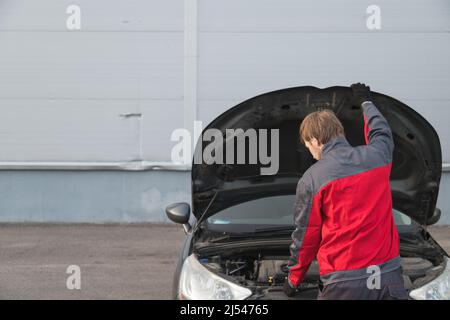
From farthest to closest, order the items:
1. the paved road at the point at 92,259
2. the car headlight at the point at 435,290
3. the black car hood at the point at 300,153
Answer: the paved road at the point at 92,259
the black car hood at the point at 300,153
the car headlight at the point at 435,290

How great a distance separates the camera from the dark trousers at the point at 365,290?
3.44m

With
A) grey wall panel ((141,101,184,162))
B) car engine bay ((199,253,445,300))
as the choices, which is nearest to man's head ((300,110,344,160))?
car engine bay ((199,253,445,300))

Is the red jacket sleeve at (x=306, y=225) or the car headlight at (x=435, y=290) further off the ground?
the red jacket sleeve at (x=306, y=225)

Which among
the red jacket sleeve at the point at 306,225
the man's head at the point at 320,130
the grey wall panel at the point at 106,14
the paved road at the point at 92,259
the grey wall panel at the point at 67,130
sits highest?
the grey wall panel at the point at 106,14

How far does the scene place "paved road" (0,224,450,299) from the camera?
7207 mm

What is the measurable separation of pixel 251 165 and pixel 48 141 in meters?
7.95

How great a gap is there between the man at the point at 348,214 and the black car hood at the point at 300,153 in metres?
1.11

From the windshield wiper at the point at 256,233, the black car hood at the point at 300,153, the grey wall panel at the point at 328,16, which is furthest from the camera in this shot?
the grey wall panel at the point at 328,16

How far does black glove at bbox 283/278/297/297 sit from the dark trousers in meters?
0.37

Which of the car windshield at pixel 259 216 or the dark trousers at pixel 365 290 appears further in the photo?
the car windshield at pixel 259 216

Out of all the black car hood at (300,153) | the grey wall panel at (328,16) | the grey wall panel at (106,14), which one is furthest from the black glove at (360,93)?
the grey wall panel at (106,14)

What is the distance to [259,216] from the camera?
525cm

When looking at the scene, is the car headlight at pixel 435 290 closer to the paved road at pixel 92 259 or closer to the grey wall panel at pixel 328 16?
the paved road at pixel 92 259
